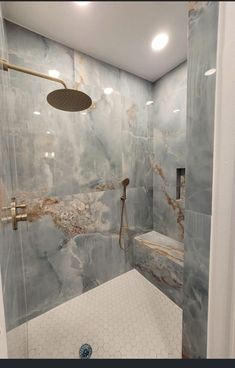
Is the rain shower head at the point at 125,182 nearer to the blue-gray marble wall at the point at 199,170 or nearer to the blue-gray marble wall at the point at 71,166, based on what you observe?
the blue-gray marble wall at the point at 71,166

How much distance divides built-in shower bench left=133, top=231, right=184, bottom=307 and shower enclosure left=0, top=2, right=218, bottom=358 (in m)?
0.01

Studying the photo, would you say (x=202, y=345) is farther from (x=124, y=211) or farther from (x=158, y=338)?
(x=124, y=211)

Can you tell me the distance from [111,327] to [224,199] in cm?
133

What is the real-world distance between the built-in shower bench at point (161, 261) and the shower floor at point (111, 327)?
0.10m

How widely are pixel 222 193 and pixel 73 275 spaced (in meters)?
1.49

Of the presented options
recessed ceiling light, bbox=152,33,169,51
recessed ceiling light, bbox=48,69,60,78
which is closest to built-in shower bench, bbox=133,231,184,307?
recessed ceiling light, bbox=152,33,169,51

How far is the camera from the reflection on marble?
1.67 m

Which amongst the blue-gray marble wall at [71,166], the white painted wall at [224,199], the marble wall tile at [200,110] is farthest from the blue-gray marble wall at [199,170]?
the blue-gray marble wall at [71,166]

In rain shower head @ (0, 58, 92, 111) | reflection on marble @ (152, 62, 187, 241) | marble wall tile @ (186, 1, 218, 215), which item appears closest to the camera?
marble wall tile @ (186, 1, 218, 215)

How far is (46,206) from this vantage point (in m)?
1.30

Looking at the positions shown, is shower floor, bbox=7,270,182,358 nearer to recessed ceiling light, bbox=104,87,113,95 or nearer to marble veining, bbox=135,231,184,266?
marble veining, bbox=135,231,184,266

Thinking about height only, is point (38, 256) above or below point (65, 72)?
below

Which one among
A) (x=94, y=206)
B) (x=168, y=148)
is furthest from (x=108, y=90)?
(x=94, y=206)

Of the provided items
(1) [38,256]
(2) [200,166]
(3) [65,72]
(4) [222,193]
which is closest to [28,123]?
(3) [65,72]
